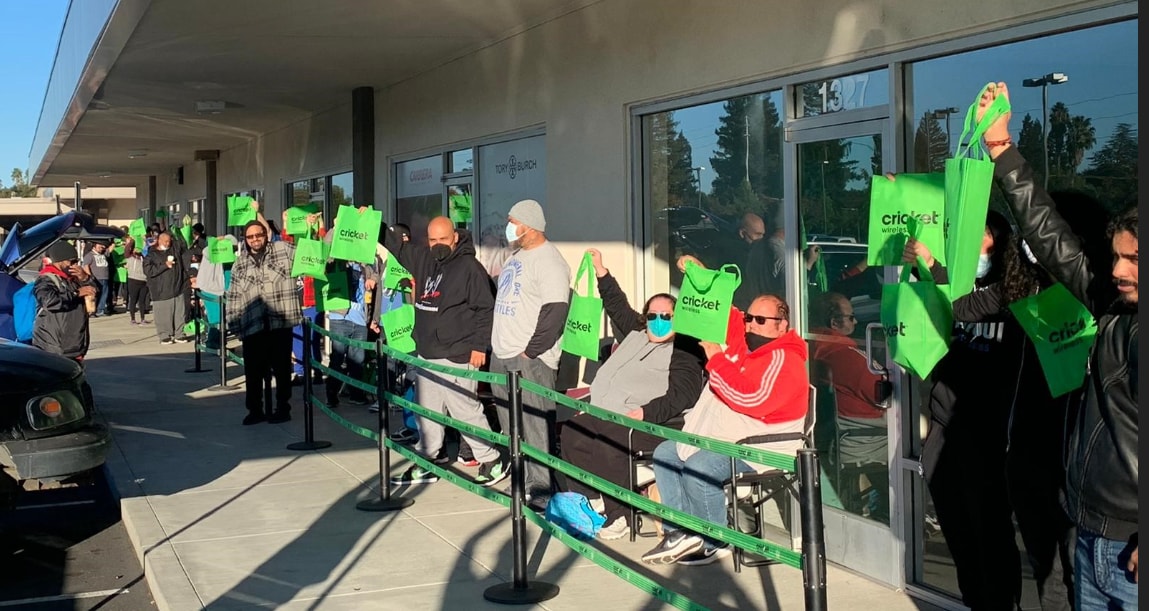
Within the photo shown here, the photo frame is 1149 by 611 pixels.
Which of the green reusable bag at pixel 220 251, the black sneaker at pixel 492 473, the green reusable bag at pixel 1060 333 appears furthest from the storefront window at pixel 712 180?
the green reusable bag at pixel 220 251

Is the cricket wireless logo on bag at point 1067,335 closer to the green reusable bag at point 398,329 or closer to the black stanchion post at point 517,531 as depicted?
the black stanchion post at point 517,531

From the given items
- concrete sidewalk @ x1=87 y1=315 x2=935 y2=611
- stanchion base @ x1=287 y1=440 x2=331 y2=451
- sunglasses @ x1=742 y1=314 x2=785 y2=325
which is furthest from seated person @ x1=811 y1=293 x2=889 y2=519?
stanchion base @ x1=287 y1=440 x2=331 y2=451

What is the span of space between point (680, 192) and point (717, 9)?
1.25 meters

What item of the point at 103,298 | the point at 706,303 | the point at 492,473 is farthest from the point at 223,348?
the point at 103,298

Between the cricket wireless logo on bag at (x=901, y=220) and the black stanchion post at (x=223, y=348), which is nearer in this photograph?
the cricket wireless logo on bag at (x=901, y=220)

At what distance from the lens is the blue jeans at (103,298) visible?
26.4 metres

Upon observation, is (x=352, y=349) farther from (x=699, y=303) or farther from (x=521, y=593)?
(x=699, y=303)

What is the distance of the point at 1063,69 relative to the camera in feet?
15.9

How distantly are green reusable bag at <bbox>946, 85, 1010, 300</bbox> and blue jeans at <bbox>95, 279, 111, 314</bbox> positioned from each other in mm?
25291

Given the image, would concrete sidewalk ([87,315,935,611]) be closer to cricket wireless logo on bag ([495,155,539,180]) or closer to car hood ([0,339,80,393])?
car hood ([0,339,80,393])

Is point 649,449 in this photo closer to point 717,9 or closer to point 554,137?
point 717,9

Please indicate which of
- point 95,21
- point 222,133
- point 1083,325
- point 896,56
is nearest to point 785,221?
point 896,56

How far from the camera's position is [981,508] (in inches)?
184

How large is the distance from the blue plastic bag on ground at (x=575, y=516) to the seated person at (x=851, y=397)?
1.41 meters
